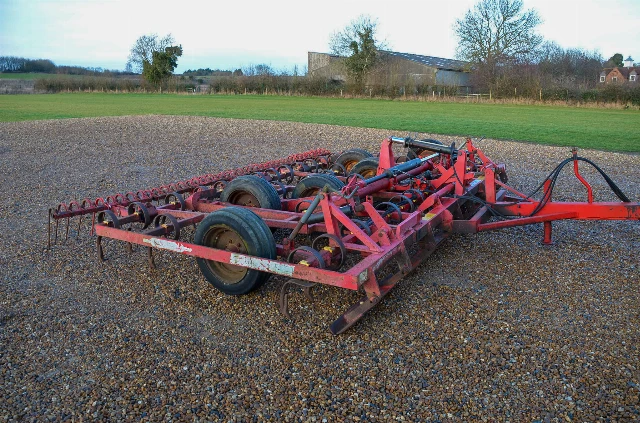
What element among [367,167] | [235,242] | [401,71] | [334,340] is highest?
[401,71]

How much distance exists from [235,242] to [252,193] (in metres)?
1.47

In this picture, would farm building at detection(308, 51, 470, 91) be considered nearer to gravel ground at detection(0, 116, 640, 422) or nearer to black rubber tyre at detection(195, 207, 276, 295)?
gravel ground at detection(0, 116, 640, 422)

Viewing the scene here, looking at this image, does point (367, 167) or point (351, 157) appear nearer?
point (367, 167)

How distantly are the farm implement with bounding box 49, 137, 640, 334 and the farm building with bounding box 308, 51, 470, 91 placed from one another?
4435 centimetres

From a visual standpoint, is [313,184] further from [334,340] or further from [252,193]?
[334,340]

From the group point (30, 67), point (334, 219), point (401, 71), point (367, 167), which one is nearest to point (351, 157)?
point (367, 167)

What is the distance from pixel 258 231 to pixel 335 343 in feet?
3.85

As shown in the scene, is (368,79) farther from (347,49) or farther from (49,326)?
(49,326)

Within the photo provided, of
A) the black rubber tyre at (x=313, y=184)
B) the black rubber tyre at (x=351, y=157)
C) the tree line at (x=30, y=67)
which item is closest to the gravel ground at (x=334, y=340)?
the black rubber tyre at (x=313, y=184)

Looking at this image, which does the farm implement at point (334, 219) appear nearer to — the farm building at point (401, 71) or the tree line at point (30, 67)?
the farm building at point (401, 71)

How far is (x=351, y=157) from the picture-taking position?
8781 millimetres

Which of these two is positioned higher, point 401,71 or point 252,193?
point 401,71

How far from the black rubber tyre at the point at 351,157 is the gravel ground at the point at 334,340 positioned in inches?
108

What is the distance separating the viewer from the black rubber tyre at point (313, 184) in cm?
645
